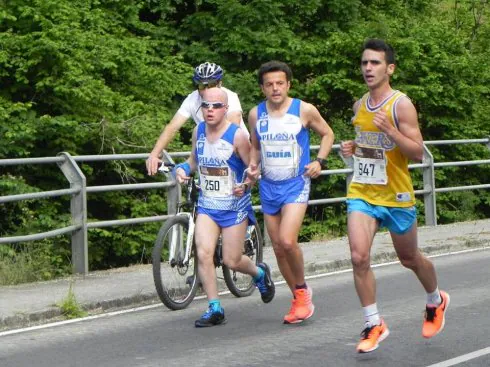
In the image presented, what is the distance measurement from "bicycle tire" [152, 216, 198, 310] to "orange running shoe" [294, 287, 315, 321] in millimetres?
1254

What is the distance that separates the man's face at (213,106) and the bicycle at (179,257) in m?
0.79

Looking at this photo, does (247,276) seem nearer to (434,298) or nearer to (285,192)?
(285,192)

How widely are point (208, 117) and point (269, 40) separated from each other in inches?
502

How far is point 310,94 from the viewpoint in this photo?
2397cm

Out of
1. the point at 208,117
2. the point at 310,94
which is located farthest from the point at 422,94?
the point at 208,117

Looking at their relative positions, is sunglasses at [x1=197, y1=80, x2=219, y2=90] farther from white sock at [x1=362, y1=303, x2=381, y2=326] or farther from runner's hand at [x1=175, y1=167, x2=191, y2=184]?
white sock at [x1=362, y1=303, x2=381, y2=326]

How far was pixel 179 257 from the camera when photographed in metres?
10.8

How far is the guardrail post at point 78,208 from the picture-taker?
514 inches

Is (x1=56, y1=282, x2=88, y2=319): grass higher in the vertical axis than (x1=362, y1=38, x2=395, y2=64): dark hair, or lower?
lower

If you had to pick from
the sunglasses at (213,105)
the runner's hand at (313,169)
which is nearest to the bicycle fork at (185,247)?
the sunglasses at (213,105)

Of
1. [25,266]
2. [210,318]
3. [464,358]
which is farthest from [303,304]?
[25,266]

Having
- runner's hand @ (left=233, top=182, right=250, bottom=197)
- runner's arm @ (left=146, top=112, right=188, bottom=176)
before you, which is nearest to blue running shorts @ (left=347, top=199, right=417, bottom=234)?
runner's hand @ (left=233, top=182, right=250, bottom=197)

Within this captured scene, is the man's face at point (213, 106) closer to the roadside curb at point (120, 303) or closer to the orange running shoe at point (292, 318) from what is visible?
the orange running shoe at point (292, 318)

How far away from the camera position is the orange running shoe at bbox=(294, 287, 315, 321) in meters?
9.88
